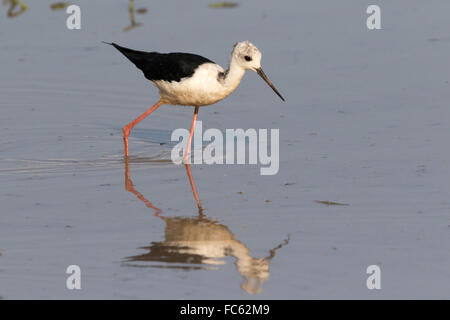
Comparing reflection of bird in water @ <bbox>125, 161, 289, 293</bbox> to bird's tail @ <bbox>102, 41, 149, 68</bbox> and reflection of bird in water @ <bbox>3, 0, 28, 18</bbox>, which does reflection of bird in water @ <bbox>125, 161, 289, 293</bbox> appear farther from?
reflection of bird in water @ <bbox>3, 0, 28, 18</bbox>

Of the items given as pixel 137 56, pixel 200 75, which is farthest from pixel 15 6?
pixel 200 75

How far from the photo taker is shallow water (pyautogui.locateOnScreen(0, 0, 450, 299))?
18.4ft

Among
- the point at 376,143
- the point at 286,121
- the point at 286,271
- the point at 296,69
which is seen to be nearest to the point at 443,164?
the point at 376,143

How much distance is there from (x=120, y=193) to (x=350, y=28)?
5137 millimetres

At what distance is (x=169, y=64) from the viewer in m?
8.12

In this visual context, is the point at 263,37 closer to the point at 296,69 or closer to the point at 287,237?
the point at 296,69

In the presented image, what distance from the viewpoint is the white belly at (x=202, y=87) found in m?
7.85

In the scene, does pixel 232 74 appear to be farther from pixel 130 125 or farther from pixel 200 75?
pixel 130 125

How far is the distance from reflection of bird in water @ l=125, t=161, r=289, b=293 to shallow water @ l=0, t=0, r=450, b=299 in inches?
0.6

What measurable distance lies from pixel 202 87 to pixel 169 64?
448 millimetres

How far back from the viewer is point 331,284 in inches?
212

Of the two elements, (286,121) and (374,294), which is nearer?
(374,294)

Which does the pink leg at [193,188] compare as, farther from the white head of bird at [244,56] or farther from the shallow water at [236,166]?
the white head of bird at [244,56]

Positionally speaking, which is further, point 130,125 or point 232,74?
point 130,125
